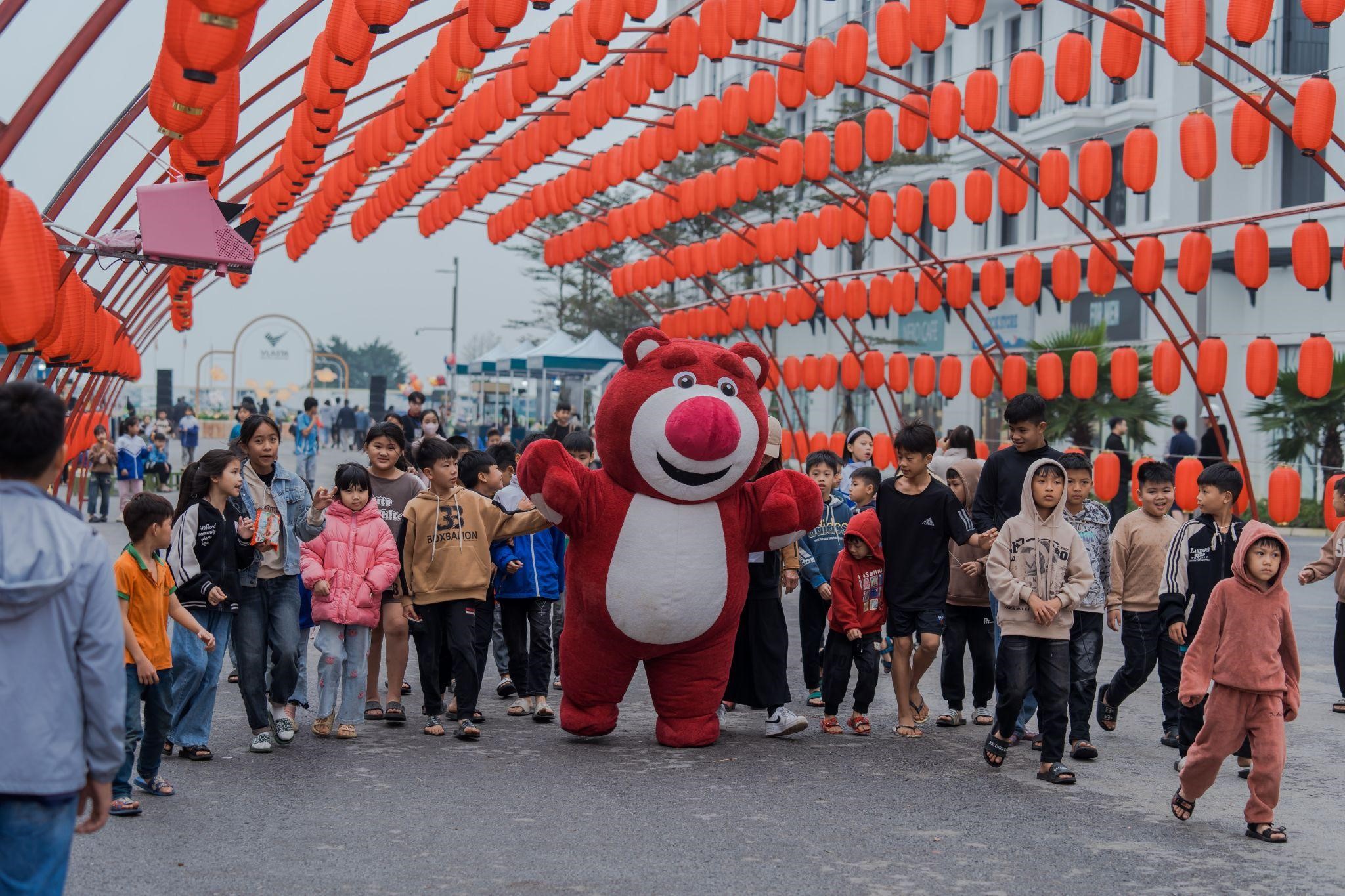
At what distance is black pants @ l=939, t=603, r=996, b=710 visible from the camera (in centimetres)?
796

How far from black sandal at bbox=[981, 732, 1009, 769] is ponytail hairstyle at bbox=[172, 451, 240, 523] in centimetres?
388

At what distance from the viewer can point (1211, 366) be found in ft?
46.4

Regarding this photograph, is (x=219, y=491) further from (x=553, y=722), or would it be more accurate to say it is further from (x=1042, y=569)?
(x=1042, y=569)

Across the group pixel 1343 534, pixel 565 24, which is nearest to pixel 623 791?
pixel 1343 534

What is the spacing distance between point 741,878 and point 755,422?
279 cm

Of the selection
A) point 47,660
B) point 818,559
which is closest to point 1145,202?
point 818,559

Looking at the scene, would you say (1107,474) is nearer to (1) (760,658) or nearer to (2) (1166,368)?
(2) (1166,368)

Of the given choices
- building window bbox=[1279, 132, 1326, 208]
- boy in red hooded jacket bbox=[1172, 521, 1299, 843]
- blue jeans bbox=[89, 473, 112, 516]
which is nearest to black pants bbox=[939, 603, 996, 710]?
boy in red hooded jacket bbox=[1172, 521, 1299, 843]

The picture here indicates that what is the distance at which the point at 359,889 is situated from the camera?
4848 mm

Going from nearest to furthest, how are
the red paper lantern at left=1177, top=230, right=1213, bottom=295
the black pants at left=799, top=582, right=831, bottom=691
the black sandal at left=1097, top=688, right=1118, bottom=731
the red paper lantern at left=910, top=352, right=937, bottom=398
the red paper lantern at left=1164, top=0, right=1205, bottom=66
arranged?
the black sandal at left=1097, top=688, right=1118, bottom=731
the black pants at left=799, top=582, right=831, bottom=691
the red paper lantern at left=1164, top=0, right=1205, bottom=66
the red paper lantern at left=1177, top=230, right=1213, bottom=295
the red paper lantern at left=910, top=352, right=937, bottom=398

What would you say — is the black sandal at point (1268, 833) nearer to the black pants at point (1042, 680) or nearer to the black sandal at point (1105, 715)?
the black pants at point (1042, 680)

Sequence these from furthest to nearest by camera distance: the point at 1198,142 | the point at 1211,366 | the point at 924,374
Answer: the point at 924,374, the point at 1211,366, the point at 1198,142

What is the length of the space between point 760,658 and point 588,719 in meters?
1.00

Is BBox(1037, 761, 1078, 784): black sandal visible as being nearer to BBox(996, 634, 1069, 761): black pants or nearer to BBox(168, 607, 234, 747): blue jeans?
BBox(996, 634, 1069, 761): black pants
